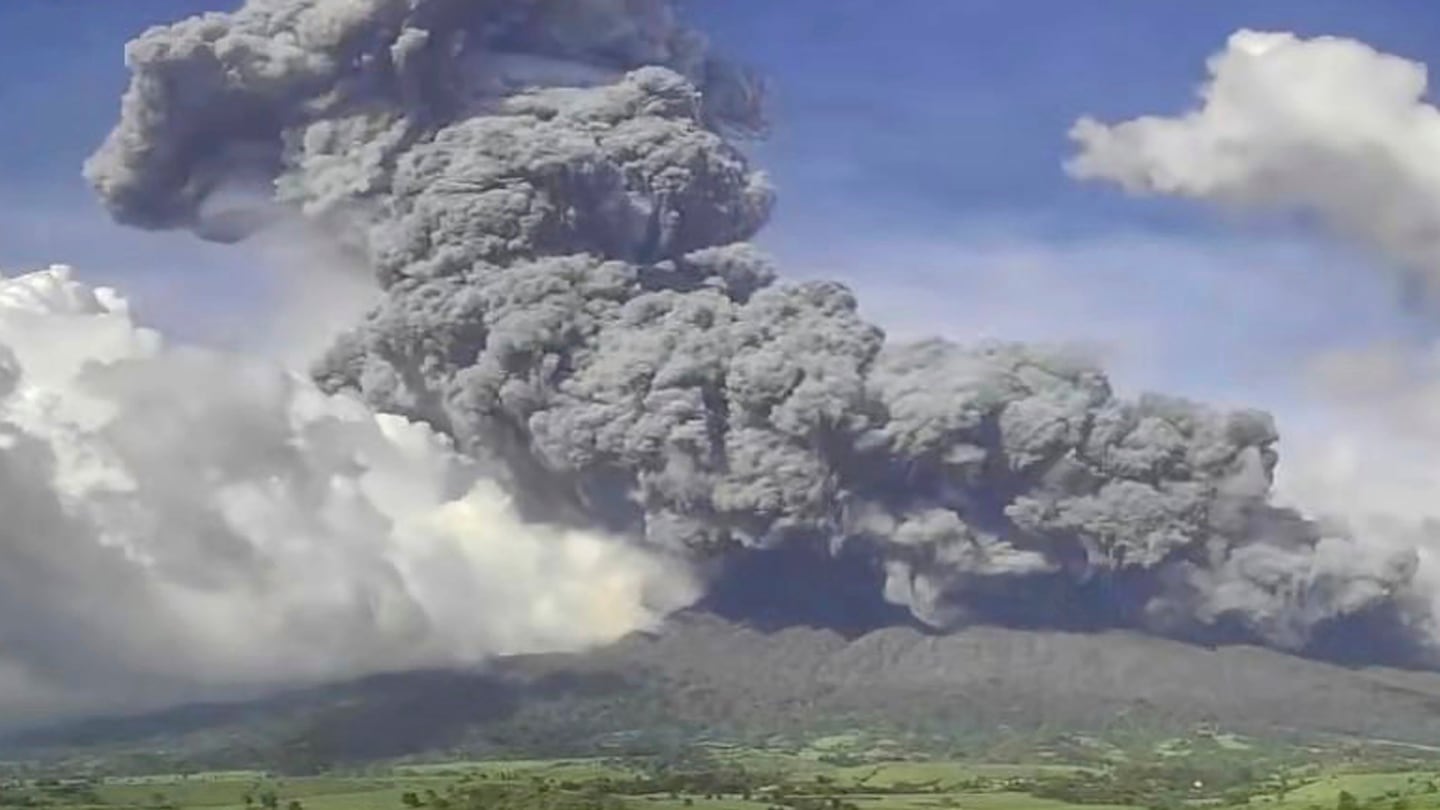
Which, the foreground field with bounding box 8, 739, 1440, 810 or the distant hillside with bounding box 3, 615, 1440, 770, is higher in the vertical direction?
the distant hillside with bounding box 3, 615, 1440, 770

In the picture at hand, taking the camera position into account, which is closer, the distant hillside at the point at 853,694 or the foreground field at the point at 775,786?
the foreground field at the point at 775,786

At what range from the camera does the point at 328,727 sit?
3615 inches

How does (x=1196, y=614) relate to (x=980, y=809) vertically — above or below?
above

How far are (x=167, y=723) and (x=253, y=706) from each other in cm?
595

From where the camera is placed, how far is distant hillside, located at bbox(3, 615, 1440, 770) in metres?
98.4

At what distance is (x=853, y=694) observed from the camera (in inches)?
4279

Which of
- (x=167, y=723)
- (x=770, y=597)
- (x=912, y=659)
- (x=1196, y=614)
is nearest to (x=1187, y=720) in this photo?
(x=1196, y=614)

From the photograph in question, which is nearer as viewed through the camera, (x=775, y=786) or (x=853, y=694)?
(x=775, y=786)

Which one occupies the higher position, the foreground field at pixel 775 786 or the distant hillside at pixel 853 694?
the distant hillside at pixel 853 694

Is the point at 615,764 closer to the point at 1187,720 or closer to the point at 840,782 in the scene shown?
the point at 840,782

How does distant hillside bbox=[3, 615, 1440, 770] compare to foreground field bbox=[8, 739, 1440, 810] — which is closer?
foreground field bbox=[8, 739, 1440, 810]

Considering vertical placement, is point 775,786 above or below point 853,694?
below

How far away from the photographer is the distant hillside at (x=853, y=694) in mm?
98438

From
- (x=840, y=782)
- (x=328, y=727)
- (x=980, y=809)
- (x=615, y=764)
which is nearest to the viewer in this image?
(x=980, y=809)
